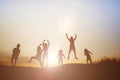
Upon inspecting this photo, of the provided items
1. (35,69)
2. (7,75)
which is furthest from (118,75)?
(7,75)

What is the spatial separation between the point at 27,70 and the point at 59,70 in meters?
2.14

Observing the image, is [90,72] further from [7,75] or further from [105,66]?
[7,75]

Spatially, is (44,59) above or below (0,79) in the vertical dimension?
above

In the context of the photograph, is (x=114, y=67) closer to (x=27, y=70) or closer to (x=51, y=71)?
(x=51, y=71)

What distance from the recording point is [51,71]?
20031mm

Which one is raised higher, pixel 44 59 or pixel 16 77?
pixel 44 59

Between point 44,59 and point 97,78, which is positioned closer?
point 97,78

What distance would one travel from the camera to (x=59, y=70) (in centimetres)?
2028

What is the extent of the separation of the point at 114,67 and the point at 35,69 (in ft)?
17.6

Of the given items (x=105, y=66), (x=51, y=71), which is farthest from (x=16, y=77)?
(x=105, y=66)

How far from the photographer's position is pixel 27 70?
1986cm

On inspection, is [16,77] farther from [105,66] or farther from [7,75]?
[105,66]

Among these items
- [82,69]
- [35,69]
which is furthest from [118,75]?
[35,69]

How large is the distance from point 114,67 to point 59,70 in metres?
3.75
